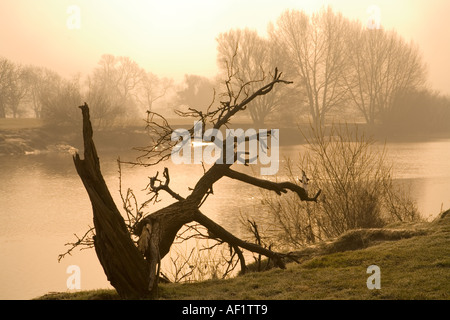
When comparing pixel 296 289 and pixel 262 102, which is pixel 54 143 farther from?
pixel 296 289

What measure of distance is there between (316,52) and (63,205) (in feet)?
130

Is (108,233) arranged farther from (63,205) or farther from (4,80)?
(4,80)

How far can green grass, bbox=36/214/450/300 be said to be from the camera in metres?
5.45

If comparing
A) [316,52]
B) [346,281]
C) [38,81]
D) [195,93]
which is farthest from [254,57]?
[346,281]

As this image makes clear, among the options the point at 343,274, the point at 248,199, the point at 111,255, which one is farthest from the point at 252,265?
the point at 248,199

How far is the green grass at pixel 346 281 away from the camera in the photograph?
5.45 m

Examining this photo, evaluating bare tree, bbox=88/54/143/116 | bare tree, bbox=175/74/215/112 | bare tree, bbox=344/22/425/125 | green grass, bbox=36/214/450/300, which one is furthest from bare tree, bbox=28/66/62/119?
green grass, bbox=36/214/450/300

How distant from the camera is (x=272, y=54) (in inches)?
1901

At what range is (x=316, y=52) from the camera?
5456 centimetres

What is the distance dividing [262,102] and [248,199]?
29774 millimetres

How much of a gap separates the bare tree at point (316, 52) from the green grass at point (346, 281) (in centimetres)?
4451

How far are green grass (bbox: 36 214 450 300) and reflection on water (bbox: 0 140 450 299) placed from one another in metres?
6.38

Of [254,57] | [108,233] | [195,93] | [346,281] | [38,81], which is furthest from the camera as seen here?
[195,93]

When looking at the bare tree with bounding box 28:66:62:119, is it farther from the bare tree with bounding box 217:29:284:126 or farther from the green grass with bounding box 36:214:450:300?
the green grass with bounding box 36:214:450:300
